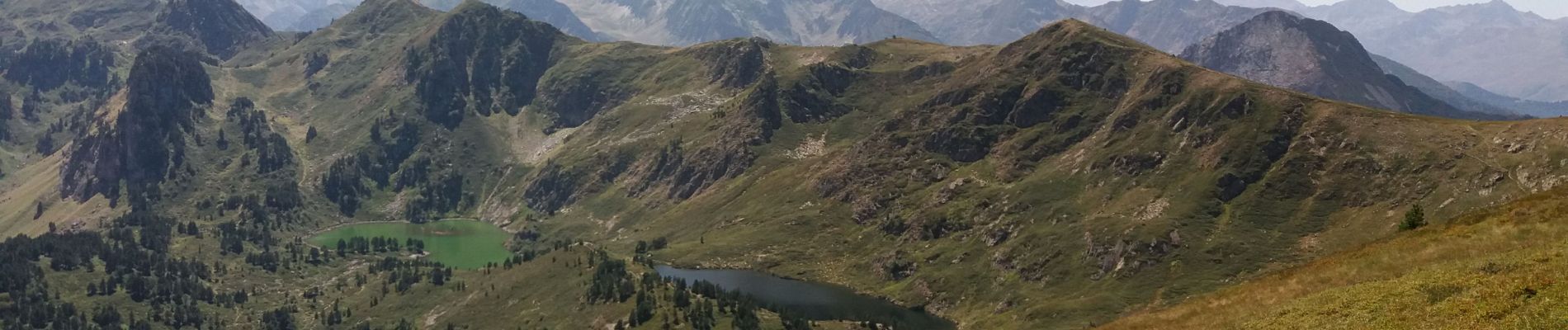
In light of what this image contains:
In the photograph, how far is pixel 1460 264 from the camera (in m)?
77.2

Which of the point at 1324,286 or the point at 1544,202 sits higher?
the point at 1544,202

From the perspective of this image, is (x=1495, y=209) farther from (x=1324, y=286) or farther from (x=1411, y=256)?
(x=1324, y=286)

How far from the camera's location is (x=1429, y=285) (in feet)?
236

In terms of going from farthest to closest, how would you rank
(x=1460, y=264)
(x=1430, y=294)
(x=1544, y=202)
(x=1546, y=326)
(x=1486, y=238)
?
(x=1544, y=202) < (x=1486, y=238) < (x=1460, y=264) < (x=1430, y=294) < (x=1546, y=326)

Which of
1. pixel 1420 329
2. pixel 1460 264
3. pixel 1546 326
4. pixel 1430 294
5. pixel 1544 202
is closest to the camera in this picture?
pixel 1546 326

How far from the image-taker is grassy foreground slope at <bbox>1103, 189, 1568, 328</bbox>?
2451 inches

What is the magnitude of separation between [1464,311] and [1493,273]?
1265 cm

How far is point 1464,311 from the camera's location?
62.8 meters

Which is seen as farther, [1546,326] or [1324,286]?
[1324,286]

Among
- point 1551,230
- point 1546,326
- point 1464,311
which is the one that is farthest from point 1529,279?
point 1551,230

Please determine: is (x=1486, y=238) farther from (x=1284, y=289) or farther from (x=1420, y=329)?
(x=1420, y=329)

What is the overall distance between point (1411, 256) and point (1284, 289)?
389 inches

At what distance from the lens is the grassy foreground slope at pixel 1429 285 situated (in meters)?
62.2

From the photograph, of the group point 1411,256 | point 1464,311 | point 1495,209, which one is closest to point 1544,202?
point 1495,209
